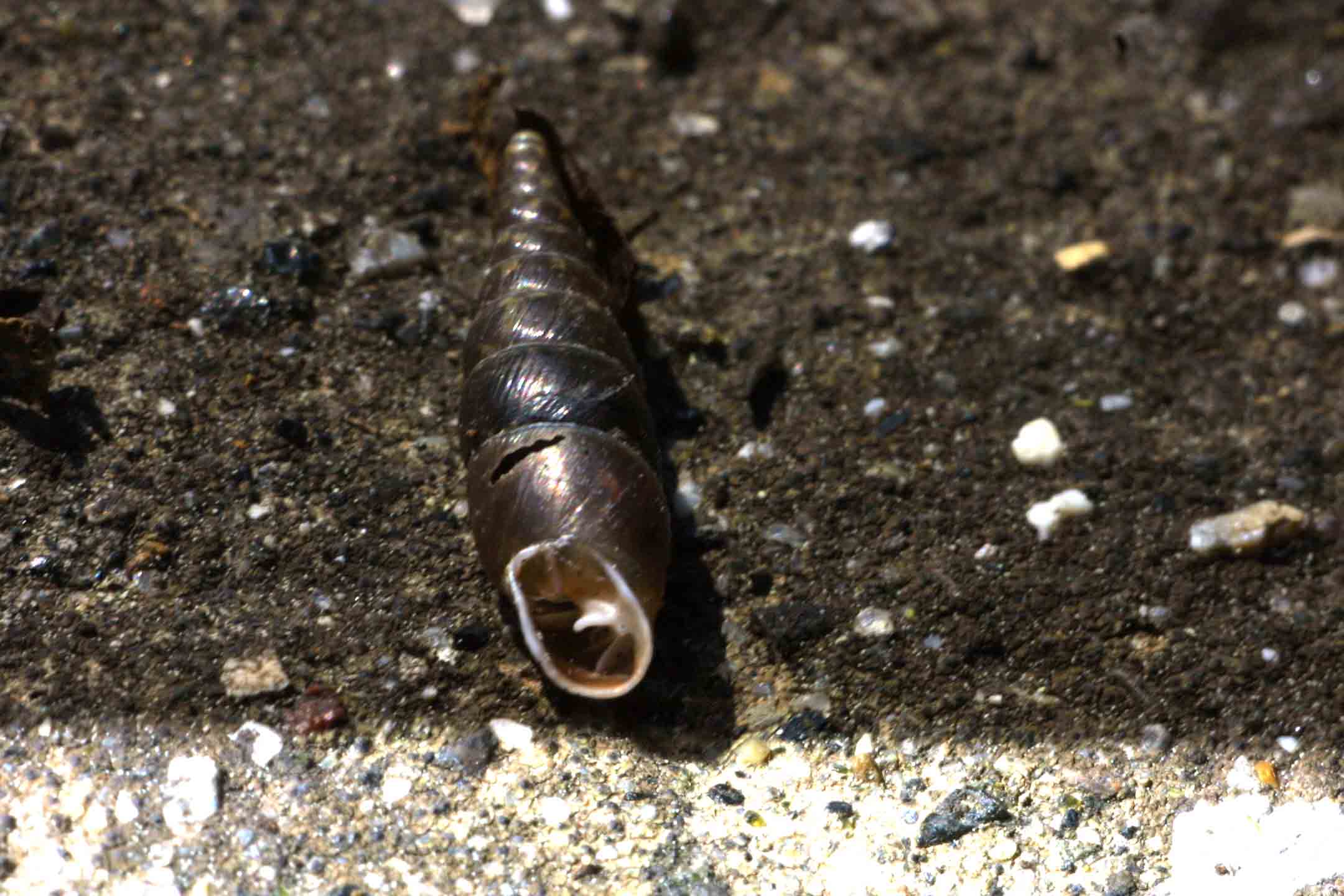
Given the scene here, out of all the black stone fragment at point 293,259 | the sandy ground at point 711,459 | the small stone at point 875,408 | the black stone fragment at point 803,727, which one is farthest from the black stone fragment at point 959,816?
the black stone fragment at point 293,259

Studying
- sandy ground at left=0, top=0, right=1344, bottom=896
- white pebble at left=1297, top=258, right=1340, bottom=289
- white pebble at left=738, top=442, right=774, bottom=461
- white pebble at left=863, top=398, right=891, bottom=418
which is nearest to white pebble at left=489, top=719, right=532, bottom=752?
sandy ground at left=0, top=0, right=1344, bottom=896

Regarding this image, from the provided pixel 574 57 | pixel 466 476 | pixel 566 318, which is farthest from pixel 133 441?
pixel 574 57

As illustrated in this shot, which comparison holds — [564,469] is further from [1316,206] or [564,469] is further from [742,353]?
[1316,206]

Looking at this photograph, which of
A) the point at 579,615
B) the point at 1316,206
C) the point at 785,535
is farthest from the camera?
the point at 1316,206

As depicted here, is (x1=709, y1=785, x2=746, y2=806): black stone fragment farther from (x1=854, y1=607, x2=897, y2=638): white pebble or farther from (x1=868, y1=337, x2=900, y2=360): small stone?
(x1=868, y1=337, x2=900, y2=360): small stone

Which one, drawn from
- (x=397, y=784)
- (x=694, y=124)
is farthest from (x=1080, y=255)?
(x=397, y=784)

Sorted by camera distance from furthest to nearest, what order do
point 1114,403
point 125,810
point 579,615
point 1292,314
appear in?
point 1292,314
point 1114,403
point 579,615
point 125,810
